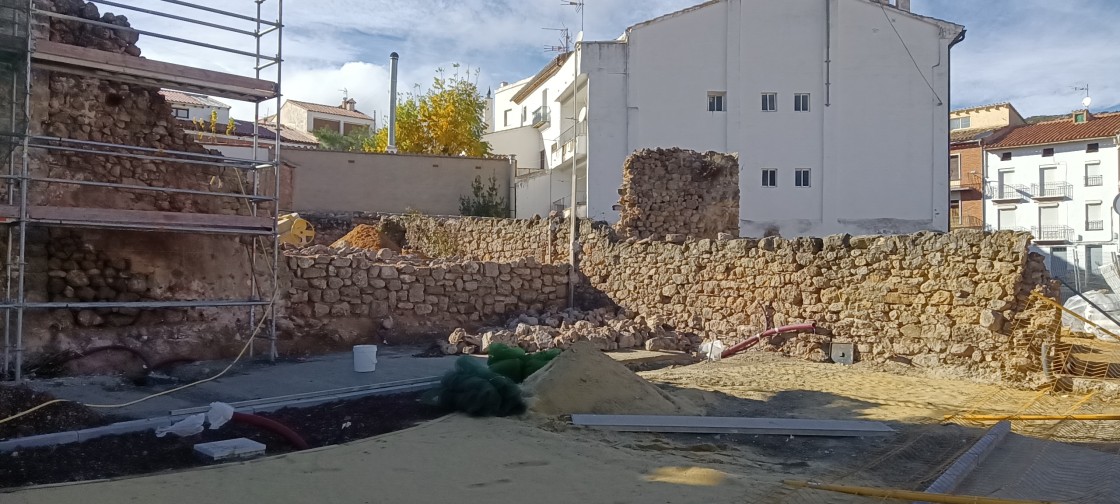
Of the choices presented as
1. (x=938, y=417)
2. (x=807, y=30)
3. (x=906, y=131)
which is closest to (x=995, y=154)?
(x=906, y=131)

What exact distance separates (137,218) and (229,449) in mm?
3866

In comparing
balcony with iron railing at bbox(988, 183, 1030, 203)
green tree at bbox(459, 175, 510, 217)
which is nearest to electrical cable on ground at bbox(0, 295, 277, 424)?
green tree at bbox(459, 175, 510, 217)

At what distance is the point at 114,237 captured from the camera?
9445 mm

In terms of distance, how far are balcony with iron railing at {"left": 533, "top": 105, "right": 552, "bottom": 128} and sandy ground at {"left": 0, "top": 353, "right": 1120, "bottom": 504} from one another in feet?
96.5

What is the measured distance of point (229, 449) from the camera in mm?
5934

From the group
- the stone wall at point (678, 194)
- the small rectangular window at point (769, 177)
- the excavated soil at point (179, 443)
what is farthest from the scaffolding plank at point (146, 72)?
the small rectangular window at point (769, 177)

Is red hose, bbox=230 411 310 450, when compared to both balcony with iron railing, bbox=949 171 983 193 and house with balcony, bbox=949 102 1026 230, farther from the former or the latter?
balcony with iron railing, bbox=949 171 983 193

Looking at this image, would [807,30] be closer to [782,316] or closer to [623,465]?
[782,316]

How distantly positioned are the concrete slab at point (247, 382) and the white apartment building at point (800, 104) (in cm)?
1851

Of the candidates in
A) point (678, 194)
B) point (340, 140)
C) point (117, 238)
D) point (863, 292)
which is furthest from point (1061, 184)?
point (117, 238)

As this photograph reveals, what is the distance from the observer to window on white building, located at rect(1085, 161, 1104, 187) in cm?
3341

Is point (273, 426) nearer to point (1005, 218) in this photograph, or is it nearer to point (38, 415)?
point (38, 415)

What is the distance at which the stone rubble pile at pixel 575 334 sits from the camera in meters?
12.1

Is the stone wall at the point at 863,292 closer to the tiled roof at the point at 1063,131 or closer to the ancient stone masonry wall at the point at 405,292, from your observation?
the ancient stone masonry wall at the point at 405,292
